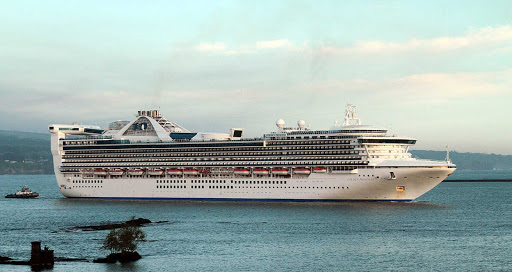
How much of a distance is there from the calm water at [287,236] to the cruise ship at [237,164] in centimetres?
238

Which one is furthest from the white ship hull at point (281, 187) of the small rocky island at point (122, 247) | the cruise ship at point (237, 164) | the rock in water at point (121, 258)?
the rock in water at point (121, 258)

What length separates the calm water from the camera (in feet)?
167

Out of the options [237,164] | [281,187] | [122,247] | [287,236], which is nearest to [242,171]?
[237,164]

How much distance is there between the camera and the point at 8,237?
2611 inches

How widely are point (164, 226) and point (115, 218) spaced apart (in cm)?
1024

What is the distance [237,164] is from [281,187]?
296 inches

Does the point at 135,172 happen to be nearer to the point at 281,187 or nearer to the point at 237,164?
the point at 237,164

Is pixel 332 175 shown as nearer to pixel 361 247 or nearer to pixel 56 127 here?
pixel 361 247

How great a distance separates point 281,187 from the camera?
3531 inches

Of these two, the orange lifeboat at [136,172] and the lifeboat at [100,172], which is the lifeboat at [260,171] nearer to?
the orange lifeboat at [136,172]

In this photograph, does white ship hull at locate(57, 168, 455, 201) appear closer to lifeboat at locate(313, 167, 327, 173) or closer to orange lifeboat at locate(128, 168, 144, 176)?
lifeboat at locate(313, 167, 327, 173)

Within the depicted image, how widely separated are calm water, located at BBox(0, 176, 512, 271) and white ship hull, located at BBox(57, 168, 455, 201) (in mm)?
1703

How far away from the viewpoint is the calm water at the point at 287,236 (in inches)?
2003

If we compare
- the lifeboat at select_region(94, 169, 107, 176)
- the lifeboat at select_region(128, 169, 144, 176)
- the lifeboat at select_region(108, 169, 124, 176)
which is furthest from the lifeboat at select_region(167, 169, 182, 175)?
the lifeboat at select_region(94, 169, 107, 176)
